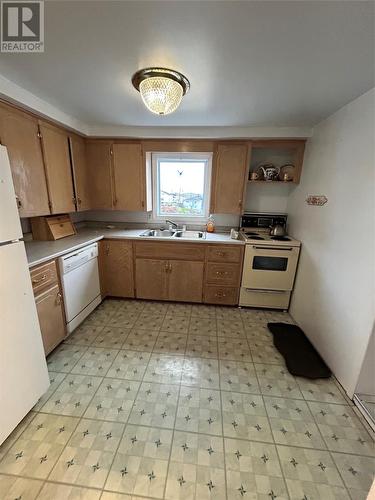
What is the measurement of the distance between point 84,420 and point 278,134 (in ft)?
10.6

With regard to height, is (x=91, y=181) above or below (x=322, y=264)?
above

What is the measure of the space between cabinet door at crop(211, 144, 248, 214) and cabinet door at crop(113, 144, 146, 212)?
97 centimetres

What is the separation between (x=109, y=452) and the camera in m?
1.25

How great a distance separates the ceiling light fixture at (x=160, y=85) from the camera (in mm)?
1413

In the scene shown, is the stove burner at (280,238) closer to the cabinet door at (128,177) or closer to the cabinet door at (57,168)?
the cabinet door at (128,177)

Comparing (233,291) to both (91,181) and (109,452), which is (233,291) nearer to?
(109,452)

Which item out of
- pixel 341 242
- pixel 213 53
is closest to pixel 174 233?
pixel 341 242

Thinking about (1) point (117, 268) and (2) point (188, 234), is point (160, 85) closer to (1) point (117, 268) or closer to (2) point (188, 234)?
(2) point (188, 234)

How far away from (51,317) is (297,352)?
7.50 ft

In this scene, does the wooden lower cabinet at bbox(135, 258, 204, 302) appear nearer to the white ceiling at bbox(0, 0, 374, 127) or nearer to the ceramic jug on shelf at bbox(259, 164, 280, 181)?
the ceramic jug on shelf at bbox(259, 164, 280, 181)

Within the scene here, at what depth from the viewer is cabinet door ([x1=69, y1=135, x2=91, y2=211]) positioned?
2553 mm

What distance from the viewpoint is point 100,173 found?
2865 millimetres

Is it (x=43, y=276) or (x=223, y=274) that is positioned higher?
(x=43, y=276)


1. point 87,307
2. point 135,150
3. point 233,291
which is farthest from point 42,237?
point 233,291
